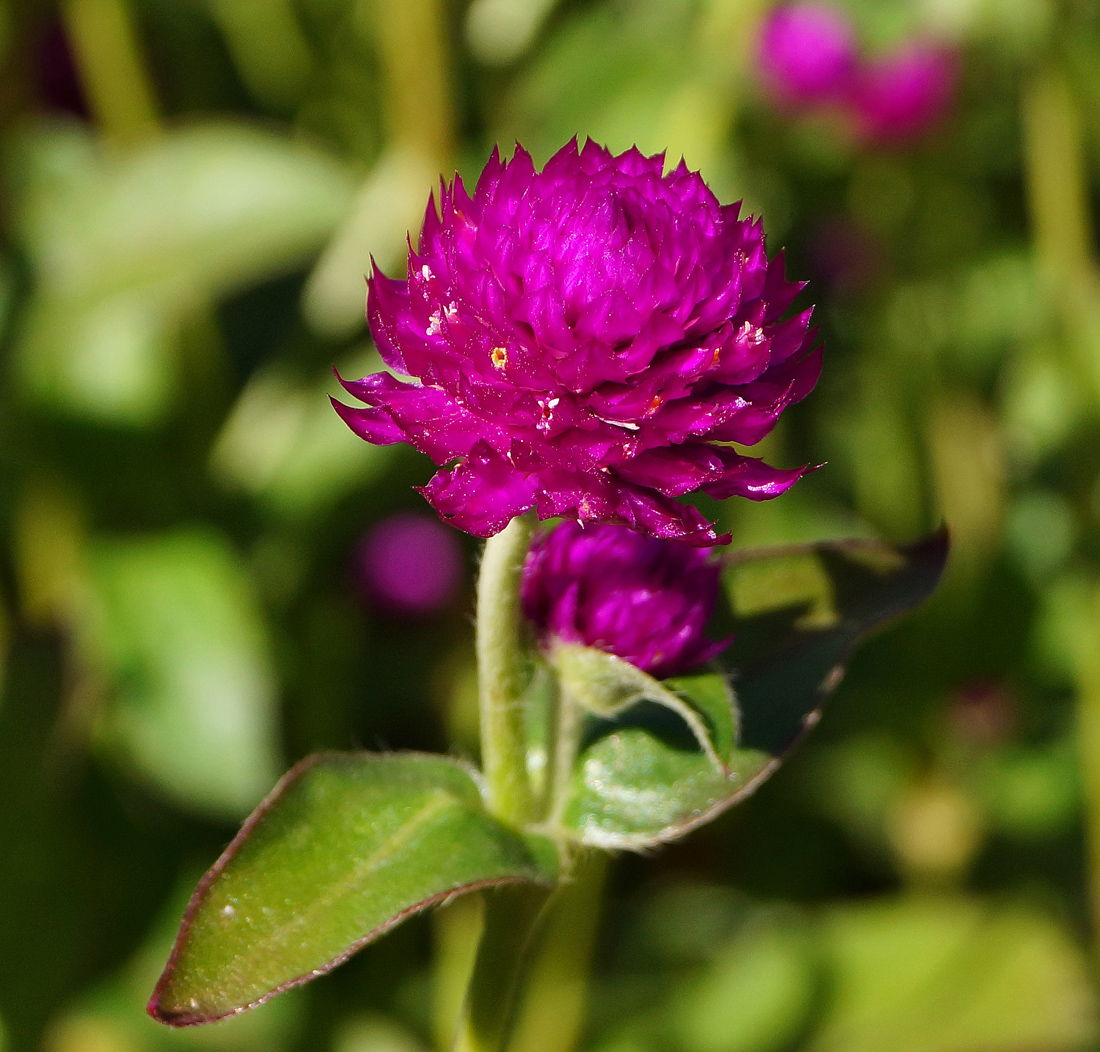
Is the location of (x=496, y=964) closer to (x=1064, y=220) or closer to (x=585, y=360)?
(x=585, y=360)

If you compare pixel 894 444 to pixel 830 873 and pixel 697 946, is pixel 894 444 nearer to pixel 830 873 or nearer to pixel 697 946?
pixel 830 873

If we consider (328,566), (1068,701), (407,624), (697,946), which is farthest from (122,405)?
(1068,701)

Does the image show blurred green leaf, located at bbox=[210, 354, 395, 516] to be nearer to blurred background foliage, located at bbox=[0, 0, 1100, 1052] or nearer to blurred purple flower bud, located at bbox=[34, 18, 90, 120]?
blurred background foliage, located at bbox=[0, 0, 1100, 1052]

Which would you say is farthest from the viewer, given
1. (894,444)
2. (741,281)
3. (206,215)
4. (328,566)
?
(894,444)

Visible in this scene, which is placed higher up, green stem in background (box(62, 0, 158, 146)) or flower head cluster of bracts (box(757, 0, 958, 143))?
green stem in background (box(62, 0, 158, 146))

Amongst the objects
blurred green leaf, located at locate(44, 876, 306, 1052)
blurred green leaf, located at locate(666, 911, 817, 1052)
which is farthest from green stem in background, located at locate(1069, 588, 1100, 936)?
blurred green leaf, located at locate(44, 876, 306, 1052)

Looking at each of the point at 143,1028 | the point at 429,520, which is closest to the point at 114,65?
the point at 429,520

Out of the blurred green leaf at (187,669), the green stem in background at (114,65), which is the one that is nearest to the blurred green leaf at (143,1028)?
the blurred green leaf at (187,669)
